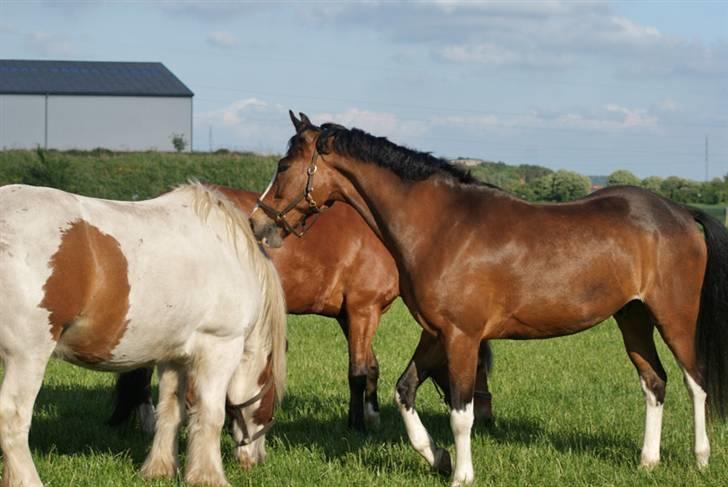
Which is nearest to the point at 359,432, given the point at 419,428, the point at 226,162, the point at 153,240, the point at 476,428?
the point at 476,428

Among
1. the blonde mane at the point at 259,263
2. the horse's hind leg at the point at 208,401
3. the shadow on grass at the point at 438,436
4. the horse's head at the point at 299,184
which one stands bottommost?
the shadow on grass at the point at 438,436

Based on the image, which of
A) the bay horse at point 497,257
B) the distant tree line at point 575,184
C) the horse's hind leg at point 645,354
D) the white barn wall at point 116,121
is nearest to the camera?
the bay horse at point 497,257

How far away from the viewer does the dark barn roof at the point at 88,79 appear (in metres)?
55.1

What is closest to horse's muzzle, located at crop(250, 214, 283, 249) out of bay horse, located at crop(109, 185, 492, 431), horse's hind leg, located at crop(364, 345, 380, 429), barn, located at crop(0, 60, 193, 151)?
bay horse, located at crop(109, 185, 492, 431)

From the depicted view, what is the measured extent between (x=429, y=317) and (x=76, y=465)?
2.47m

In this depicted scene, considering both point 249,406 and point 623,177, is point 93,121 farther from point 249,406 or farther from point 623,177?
point 249,406

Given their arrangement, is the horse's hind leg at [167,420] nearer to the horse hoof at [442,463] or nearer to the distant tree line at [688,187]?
the horse hoof at [442,463]

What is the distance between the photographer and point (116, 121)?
5538cm

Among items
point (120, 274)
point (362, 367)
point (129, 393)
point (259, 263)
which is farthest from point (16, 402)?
point (362, 367)

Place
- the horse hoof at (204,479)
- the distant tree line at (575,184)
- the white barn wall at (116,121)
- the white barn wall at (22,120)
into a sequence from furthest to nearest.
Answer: the white barn wall at (116,121)
the white barn wall at (22,120)
the distant tree line at (575,184)
the horse hoof at (204,479)

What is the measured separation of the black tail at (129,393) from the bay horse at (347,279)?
141 cm

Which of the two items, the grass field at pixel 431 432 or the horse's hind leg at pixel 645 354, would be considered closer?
the grass field at pixel 431 432

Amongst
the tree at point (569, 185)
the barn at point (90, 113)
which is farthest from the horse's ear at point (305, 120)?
the barn at point (90, 113)

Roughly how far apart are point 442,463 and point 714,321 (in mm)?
2030
